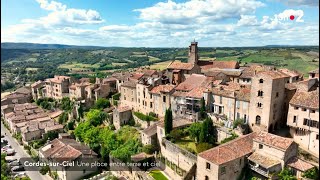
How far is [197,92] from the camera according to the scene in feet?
135

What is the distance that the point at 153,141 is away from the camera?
38781 millimetres

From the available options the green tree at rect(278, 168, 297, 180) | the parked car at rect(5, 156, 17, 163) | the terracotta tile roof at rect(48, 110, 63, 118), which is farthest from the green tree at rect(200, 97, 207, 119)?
the terracotta tile roof at rect(48, 110, 63, 118)

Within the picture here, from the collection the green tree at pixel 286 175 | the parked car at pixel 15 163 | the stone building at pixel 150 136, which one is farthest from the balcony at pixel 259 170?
the parked car at pixel 15 163

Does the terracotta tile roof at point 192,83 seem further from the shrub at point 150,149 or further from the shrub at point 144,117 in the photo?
the shrub at point 150,149

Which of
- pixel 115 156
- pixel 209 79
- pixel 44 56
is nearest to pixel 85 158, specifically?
pixel 115 156

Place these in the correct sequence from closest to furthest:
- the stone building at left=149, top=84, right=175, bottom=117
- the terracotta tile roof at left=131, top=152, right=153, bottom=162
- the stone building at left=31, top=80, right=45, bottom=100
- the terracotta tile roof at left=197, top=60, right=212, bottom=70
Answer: the terracotta tile roof at left=131, top=152, right=153, bottom=162, the stone building at left=149, top=84, right=175, bottom=117, the terracotta tile roof at left=197, top=60, right=212, bottom=70, the stone building at left=31, top=80, right=45, bottom=100

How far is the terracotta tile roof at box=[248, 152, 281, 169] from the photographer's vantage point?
2551 cm

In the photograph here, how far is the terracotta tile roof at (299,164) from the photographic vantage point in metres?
24.5

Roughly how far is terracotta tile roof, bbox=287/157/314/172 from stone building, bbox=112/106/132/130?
28846 mm

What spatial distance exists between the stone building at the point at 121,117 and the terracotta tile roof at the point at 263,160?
84.2ft

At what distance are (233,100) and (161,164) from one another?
40.7ft

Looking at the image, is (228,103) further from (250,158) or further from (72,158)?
(72,158)

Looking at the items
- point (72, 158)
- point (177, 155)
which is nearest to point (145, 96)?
point (72, 158)

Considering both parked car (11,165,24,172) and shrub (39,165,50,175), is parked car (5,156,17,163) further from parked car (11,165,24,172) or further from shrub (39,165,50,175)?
shrub (39,165,50,175)
